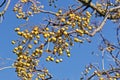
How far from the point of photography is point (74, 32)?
442 centimetres

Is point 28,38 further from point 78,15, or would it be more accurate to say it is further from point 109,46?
point 109,46

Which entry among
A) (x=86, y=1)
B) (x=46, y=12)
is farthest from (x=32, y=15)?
(x=86, y=1)

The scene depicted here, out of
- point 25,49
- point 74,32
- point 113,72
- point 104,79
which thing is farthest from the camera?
point 113,72

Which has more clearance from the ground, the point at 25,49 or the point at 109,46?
the point at 109,46

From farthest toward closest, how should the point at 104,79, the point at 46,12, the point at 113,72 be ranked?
the point at 113,72 < the point at 104,79 < the point at 46,12

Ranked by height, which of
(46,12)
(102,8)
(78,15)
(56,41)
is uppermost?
(102,8)

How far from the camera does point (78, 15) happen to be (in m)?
4.88

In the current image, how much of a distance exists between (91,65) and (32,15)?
4.55 ft

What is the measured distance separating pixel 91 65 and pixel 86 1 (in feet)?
3.73

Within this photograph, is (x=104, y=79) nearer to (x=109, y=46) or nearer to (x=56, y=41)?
(x=109, y=46)

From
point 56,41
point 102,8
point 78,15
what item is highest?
point 102,8

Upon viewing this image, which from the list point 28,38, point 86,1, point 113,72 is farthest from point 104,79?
point 28,38

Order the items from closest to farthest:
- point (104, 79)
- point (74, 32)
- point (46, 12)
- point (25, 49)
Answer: point (74, 32) < point (25, 49) < point (46, 12) < point (104, 79)

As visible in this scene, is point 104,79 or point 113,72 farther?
point 113,72
